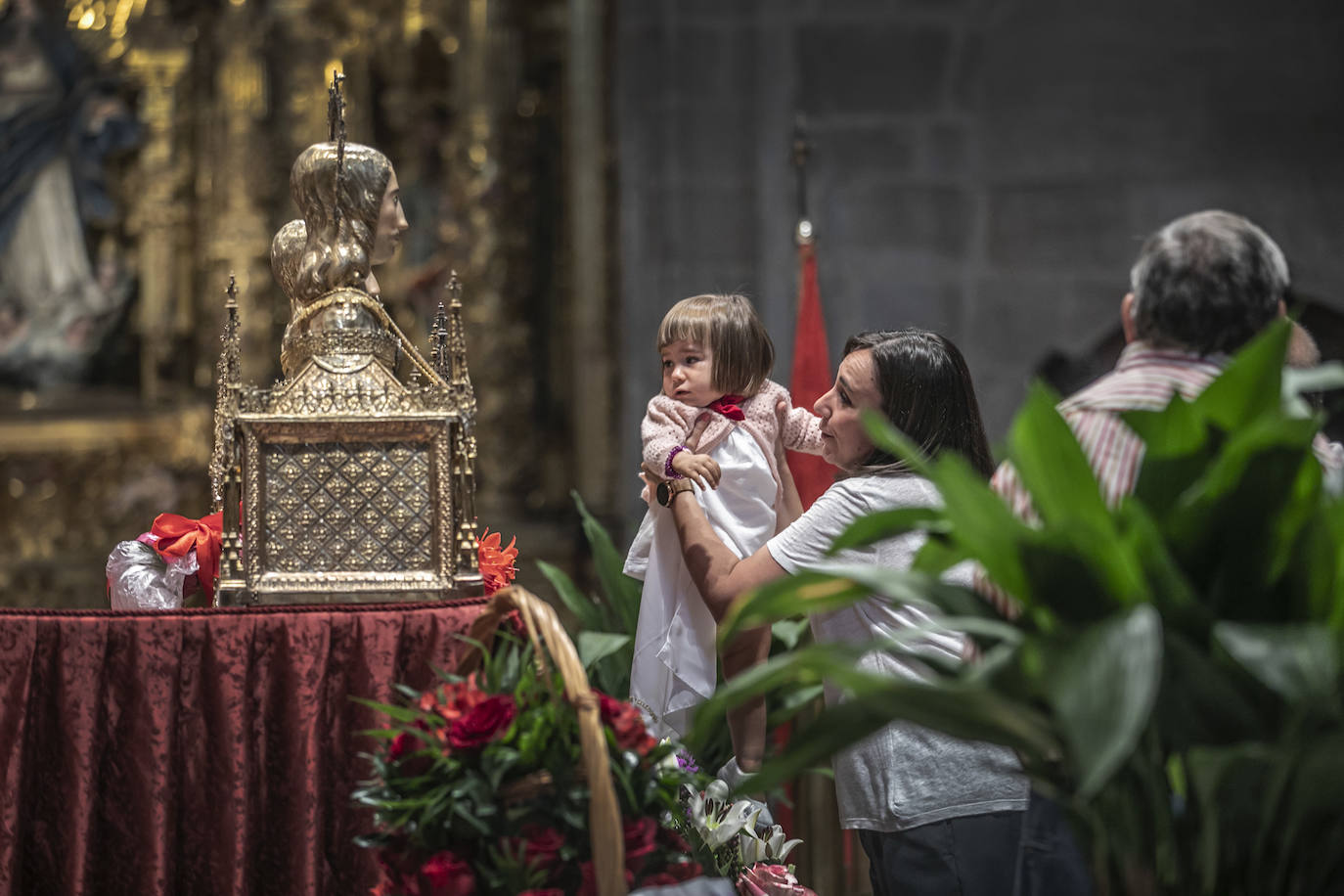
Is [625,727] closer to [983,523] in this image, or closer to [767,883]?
[983,523]

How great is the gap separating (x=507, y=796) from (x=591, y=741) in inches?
5.5

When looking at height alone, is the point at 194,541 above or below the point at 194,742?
above

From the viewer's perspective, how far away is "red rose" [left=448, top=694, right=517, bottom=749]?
1.63 m

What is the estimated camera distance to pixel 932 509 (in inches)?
50.1

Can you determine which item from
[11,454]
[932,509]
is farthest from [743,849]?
[11,454]

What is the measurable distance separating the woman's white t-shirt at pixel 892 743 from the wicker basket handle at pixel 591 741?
53 cm

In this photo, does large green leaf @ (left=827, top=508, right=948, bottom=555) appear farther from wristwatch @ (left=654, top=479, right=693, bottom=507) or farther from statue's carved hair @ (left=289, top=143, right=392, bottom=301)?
statue's carved hair @ (left=289, top=143, right=392, bottom=301)

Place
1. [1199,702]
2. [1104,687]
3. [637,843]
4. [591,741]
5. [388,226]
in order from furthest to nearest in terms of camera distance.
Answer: [388,226] → [637,843] → [591,741] → [1199,702] → [1104,687]

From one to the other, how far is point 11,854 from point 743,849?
1.10 meters

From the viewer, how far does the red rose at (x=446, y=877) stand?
1573mm

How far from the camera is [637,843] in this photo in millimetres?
1660

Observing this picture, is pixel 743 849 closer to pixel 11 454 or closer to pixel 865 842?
pixel 865 842

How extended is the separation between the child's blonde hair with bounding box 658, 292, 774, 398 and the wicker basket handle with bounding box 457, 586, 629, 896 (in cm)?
82

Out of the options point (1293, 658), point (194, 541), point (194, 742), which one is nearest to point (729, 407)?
point (194, 541)
